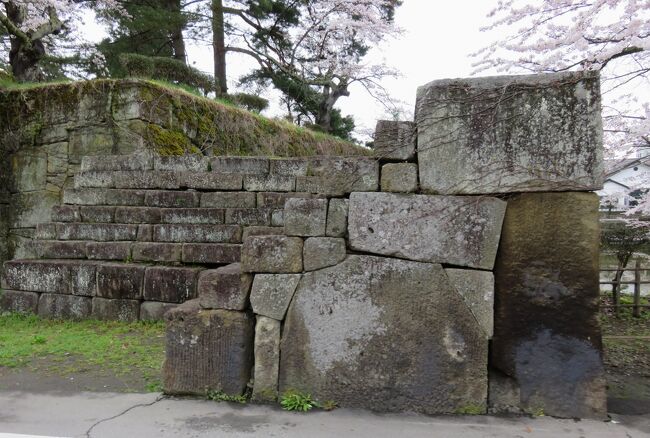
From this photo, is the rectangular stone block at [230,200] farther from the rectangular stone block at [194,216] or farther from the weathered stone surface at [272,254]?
the weathered stone surface at [272,254]

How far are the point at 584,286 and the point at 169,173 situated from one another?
20.0ft

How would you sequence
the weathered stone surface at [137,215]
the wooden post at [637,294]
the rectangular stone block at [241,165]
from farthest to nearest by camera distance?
the wooden post at [637,294] < the rectangular stone block at [241,165] < the weathered stone surface at [137,215]

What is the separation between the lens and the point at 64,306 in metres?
6.12

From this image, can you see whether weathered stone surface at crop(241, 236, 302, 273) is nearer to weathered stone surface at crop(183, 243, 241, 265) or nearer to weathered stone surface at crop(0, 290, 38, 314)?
weathered stone surface at crop(183, 243, 241, 265)

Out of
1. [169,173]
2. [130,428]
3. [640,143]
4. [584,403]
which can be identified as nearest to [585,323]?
[584,403]

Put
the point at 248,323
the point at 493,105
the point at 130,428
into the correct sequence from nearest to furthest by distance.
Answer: the point at 130,428 < the point at 493,105 < the point at 248,323

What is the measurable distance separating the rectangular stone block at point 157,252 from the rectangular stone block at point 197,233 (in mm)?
194

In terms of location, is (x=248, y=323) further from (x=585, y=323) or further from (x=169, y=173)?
(x=169, y=173)

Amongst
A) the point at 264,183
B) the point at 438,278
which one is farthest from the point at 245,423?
the point at 264,183

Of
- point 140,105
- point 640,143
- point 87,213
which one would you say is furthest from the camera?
point 140,105

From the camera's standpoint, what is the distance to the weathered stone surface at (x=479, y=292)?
10.6 feet

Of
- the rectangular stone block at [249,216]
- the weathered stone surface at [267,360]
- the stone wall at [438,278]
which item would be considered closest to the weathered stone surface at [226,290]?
the stone wall at [438,278]

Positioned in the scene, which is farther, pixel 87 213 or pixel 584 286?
pixel 87 213

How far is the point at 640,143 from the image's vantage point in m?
5.94
